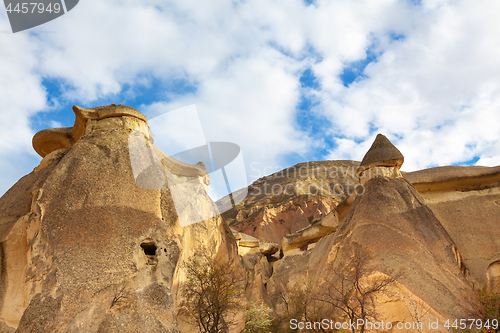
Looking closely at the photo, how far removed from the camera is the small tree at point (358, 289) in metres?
9.39

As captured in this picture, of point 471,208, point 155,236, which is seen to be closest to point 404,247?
point 471,208

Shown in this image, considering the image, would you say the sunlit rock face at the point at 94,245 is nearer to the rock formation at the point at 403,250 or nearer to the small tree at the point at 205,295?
the small tree at the point at 205,295

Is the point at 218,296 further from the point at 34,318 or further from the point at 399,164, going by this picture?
the point at 399,164

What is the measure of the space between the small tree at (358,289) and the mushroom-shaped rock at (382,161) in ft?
17.9

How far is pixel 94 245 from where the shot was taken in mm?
7773

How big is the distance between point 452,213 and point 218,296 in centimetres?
982

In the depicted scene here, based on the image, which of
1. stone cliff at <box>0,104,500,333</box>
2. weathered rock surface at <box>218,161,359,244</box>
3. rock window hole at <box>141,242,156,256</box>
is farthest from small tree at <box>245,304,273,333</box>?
weathered rock surface at <box>218,161,359,244</box>

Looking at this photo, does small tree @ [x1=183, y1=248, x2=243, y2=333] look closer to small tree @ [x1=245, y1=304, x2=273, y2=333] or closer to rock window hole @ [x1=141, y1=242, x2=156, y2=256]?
rock window hole @ [x1=141, y1=242, x2=156, y2=256]

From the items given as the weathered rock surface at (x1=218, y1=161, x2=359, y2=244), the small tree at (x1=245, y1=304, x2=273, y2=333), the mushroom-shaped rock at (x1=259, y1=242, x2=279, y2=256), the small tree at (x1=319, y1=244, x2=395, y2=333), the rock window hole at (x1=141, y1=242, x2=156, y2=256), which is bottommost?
the small tree at (x1=245, y1=304, x2=273, y2=333)

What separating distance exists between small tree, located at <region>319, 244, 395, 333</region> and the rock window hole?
4.75 meters

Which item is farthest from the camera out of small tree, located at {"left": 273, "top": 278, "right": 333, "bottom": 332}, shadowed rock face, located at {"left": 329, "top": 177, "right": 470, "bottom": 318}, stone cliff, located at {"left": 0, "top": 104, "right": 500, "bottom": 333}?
small tree, located at {"left": 273, "top": 278, "right": 333, "bottom": 332}

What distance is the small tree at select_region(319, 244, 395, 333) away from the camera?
9391 millimetres

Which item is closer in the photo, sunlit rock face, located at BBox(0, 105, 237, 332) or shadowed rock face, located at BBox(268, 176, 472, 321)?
sunlit rock face, located at BBox(0, 105, 237, 332)

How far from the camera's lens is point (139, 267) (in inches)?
312
